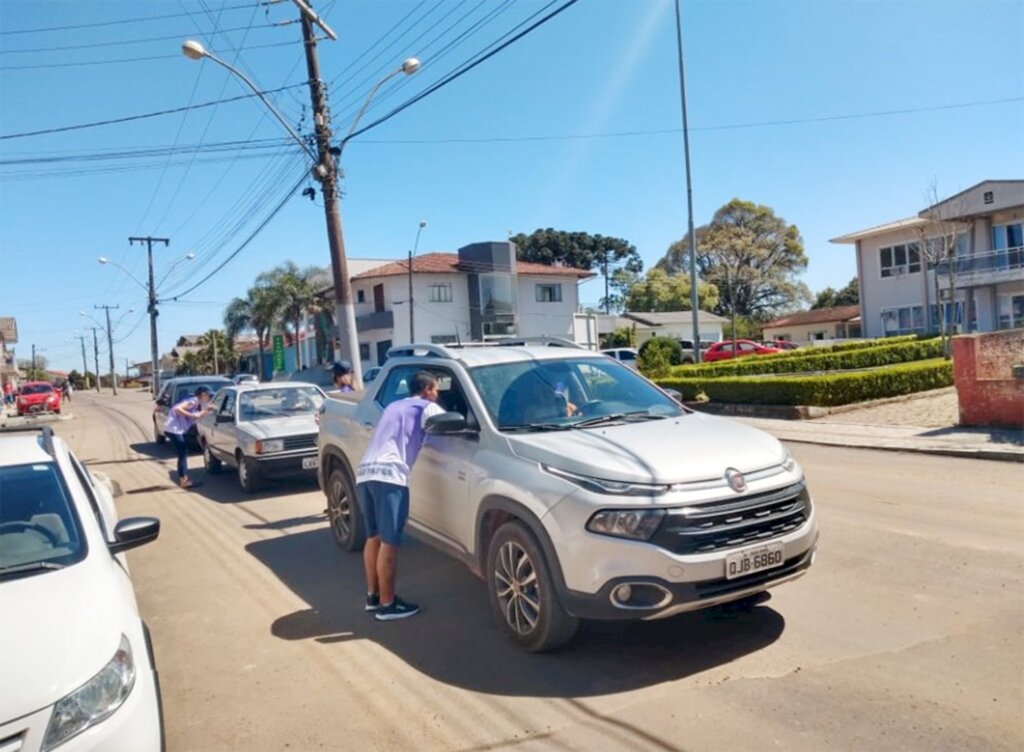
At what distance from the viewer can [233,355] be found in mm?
72812

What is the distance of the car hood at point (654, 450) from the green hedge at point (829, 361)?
776 inches

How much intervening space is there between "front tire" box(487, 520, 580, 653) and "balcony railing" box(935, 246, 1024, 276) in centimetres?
3624

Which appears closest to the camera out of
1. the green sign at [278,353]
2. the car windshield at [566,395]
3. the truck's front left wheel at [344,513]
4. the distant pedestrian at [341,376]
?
the car windshield at [566,395]

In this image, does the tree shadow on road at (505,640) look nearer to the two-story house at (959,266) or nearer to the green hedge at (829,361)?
the green hedge at (829,361)

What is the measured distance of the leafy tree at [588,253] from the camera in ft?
265

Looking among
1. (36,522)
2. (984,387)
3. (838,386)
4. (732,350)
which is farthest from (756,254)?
(36,522)

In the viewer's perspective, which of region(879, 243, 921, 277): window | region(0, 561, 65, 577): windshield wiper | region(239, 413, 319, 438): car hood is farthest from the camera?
region(879, 243, 921, 277): window

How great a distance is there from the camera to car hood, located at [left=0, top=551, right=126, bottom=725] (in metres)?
2.73

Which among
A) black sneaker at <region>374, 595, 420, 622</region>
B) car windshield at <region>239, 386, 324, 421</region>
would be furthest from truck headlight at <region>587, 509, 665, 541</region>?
car windshield at <region>239, 386, 324, 421</region>

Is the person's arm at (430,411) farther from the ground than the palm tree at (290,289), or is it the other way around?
the palm tree at (290,289)

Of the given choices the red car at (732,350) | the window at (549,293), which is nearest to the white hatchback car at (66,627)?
the red car at (732,350)

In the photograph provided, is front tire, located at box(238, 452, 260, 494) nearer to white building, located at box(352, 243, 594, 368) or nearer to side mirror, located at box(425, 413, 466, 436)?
side mirror, located at box(425, 413, 466, 436)

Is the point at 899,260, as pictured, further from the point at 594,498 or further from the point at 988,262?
the point at 594,498

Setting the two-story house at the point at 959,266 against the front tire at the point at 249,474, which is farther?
the two-story house at the point at 959,266
